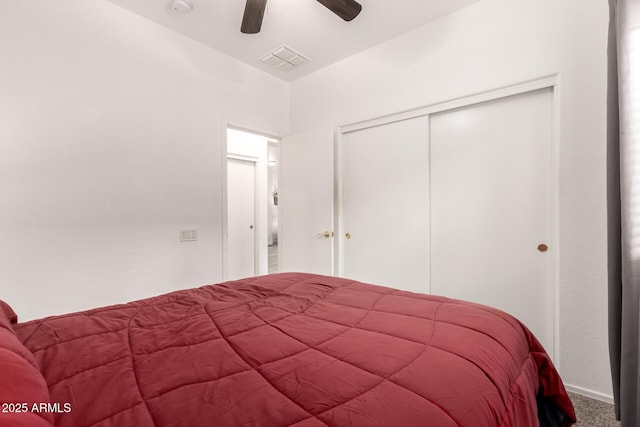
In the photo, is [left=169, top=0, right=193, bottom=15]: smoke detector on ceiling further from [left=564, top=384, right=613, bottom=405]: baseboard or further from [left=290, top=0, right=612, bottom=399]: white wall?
[left=564, top=384, right=613, bottom=405]: baseboard

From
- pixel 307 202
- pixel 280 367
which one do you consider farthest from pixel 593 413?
pixel 307 202

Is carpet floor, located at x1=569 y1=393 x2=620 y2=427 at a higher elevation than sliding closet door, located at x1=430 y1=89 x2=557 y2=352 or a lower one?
lower

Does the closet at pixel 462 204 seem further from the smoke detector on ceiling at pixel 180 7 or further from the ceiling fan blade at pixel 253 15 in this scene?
the smoke detector on ceiling at pixel 180 7

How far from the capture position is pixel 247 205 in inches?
184

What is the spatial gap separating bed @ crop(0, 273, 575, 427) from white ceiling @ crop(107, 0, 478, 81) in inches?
89.1

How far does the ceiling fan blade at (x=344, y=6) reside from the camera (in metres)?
1.90

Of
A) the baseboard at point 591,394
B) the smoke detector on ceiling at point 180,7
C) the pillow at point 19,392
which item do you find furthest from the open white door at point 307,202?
the pillow at point 19,392

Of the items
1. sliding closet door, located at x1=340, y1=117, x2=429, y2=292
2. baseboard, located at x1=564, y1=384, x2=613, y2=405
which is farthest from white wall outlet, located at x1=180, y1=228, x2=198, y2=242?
baseboard, located at x1=564, y1=384, x2=613, y2=405

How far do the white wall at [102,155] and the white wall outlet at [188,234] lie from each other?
0.06 metres

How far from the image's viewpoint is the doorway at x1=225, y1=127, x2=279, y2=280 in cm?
443

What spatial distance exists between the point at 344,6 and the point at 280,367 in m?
2.15

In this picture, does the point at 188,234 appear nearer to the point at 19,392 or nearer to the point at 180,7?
the point at 180,7

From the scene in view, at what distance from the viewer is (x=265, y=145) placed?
4.72 m

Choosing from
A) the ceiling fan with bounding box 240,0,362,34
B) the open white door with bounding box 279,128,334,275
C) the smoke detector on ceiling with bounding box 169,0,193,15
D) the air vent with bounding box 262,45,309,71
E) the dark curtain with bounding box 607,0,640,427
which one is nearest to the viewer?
the dark curtain with bounding box 607,0,640,427
